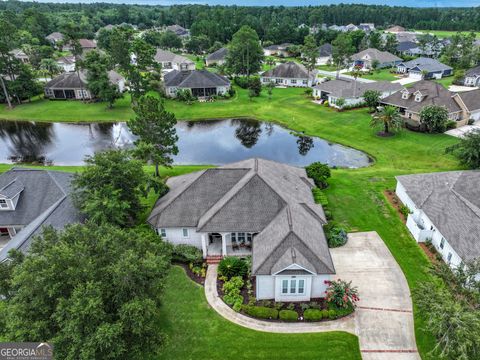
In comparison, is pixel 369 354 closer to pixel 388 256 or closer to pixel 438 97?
pixel 388 256

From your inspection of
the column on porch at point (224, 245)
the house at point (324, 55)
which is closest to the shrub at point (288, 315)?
the column on porch at point (224, 245)

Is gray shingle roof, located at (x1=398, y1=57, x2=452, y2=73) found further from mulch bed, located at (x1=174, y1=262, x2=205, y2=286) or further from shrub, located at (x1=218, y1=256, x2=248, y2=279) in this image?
mulch bed, located at (x1=174, y1=262, x2=205, y2=286)

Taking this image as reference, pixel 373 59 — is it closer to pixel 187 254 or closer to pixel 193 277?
pixel 187 254

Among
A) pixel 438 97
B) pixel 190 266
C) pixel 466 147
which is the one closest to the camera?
pixel 190 266

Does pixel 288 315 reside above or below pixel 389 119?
below

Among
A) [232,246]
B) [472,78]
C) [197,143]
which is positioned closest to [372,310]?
[232,246]

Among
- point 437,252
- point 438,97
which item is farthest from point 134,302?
point 438,97
